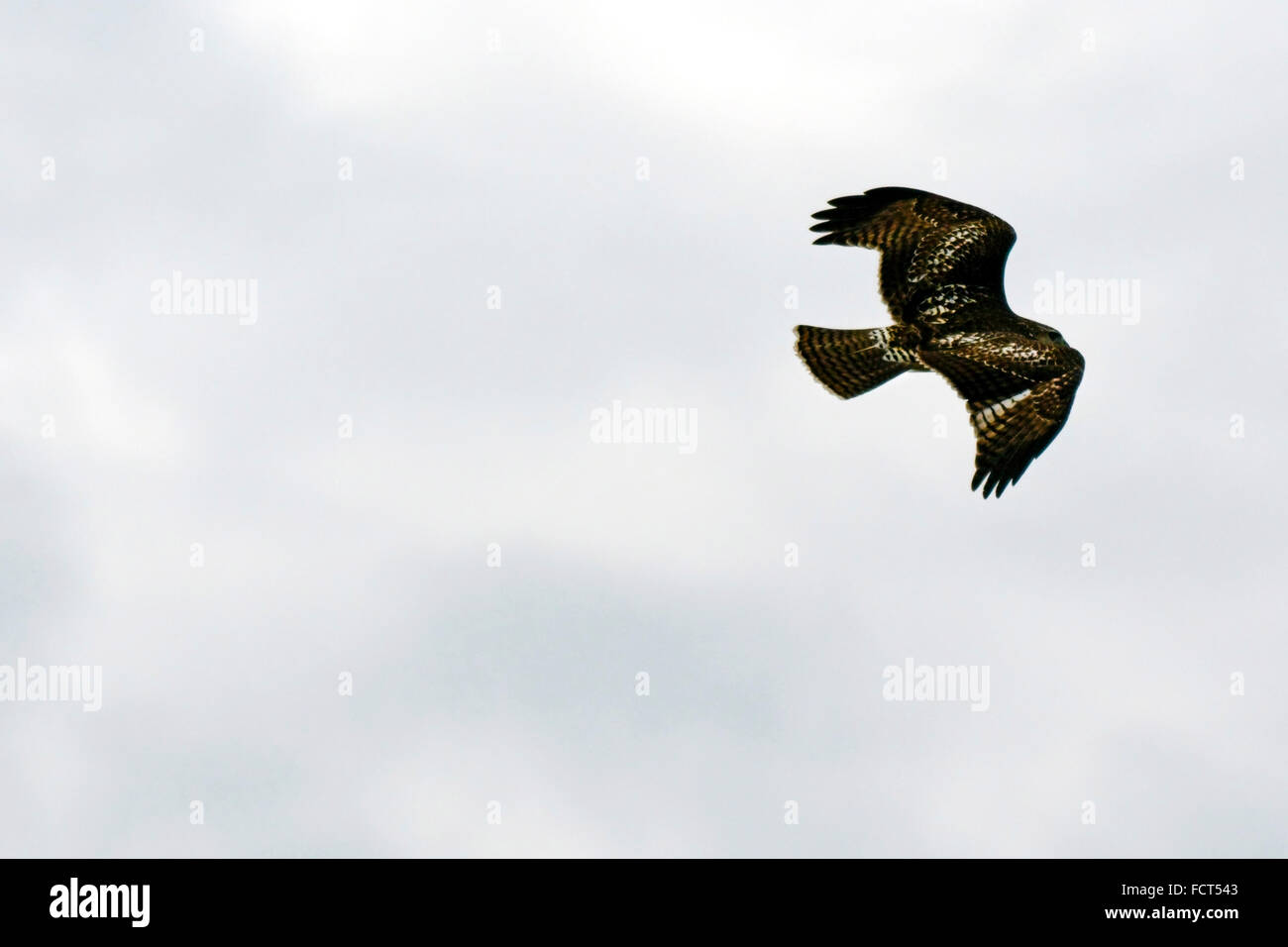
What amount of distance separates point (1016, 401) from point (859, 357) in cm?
244

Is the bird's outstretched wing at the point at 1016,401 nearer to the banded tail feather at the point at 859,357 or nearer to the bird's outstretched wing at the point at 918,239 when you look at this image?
the banded tail feather at the point at 859,357

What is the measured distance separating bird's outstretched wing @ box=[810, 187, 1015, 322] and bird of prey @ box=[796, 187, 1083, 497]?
11 mm

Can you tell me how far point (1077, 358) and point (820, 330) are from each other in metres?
3.17

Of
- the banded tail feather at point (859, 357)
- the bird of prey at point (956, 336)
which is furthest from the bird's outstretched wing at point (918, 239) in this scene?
the banded tail feather at point (859, 357)

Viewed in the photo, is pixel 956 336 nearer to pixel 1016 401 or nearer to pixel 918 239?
pixel 1016 401

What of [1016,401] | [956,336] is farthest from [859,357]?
[1016,401]

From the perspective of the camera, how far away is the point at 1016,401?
67.3ft

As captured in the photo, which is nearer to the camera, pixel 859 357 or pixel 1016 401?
pixel 1016 401

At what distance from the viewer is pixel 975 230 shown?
23141 mm

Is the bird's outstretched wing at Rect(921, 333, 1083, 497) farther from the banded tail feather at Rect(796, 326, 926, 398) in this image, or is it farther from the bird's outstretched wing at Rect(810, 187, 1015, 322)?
the bird's outstretched wing at Rect(810, 187, 1015, 322)

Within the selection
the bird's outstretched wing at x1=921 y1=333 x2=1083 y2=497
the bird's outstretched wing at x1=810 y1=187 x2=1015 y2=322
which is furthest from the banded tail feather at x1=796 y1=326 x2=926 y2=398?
the bird's outstretched wing at x1=921 y1=333 x2=1083 y2=497

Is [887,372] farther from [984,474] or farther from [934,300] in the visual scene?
[984,474]

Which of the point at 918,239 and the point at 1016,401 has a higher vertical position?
the point at 918,239
